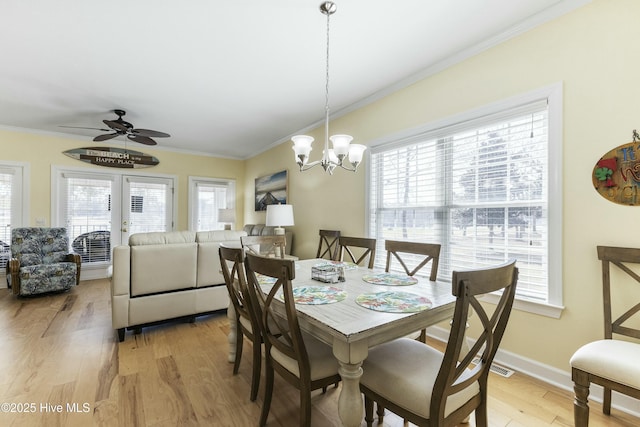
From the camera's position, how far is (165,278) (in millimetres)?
2863

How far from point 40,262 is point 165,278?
10.3 feet

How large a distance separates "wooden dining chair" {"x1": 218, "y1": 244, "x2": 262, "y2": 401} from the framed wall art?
3210mm

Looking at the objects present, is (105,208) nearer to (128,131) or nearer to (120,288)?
(128,131)

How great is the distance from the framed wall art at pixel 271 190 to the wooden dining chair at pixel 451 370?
405 centimetres

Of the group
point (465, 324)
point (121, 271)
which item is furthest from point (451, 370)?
point (121, 271)

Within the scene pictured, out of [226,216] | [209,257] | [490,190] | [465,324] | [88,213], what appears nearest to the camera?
[465,324]

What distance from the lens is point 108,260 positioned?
5426 mm

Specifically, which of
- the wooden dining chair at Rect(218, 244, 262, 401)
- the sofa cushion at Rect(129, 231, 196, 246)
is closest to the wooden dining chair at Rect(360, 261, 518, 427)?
the wooden dining chair at Rect(218, 244, 262, 401)

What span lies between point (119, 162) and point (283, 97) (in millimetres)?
3986

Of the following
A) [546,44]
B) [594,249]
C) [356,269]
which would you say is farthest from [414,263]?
[546,44]

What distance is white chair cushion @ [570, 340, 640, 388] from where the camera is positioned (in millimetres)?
1267

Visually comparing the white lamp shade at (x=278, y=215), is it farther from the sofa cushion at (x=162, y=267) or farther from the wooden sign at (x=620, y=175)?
the wooden sign at (x=620, y=175)

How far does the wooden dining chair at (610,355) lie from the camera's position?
1286 mm

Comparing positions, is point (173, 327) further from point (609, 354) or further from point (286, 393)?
point (609, 354)
